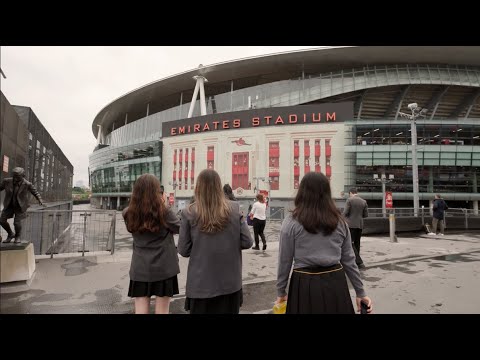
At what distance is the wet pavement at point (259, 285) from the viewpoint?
13.9 ft

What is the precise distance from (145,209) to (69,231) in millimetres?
8260

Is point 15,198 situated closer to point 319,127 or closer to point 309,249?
point 309,249

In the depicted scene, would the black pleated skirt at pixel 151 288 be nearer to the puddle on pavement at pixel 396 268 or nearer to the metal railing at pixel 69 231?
the metal railing at pixel 69 231

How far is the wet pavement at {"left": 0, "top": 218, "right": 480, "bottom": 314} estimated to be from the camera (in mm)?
4234

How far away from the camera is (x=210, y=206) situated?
8.21ft

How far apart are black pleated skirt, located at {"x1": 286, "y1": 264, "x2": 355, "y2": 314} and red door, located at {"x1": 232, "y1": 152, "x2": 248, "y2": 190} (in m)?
35.2

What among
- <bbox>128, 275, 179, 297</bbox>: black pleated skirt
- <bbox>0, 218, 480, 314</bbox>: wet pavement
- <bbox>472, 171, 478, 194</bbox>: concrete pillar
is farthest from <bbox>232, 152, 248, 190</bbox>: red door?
<bbox>128, 275, 179, 297</bbox>: black pleated skirt

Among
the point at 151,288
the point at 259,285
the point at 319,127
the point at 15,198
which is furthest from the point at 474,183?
the point at 15,198

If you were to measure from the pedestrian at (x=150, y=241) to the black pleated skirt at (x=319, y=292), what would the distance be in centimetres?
141

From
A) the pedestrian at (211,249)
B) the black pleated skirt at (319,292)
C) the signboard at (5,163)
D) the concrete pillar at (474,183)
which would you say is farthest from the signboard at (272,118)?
the black pleated skirt at (319,292)

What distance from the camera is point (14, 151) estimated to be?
6.12 m

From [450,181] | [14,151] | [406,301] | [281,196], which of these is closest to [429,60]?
[450,181]

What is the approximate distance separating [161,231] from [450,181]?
4282 cm
